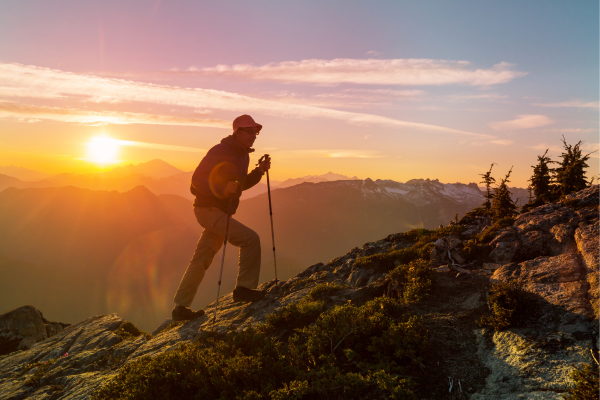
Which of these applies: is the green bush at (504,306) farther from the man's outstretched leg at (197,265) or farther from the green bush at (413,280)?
the man's outstretched leg at (197,265)

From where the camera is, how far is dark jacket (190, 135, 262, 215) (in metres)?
9.22

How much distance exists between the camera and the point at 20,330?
604 inches

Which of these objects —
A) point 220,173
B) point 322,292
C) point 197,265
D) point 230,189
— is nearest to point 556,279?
point 322,292

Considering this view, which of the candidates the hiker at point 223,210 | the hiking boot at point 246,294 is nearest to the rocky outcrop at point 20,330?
the hiker at point 223,210

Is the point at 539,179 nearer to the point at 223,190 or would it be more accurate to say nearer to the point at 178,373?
the point at 223,190

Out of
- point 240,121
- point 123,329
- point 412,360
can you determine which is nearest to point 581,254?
point 412,360

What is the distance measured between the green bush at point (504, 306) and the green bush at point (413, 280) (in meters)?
1.63

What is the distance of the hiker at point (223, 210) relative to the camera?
925 centimetres

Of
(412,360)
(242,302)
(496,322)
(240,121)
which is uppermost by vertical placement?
(240,121)

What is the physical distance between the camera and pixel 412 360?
4.84 m

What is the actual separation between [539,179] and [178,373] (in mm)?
20912

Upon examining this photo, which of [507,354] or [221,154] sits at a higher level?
[221,154]

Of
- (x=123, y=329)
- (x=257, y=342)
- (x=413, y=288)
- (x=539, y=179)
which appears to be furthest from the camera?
(x=539, y=179)

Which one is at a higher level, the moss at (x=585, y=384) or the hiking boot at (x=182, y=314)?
the moss at (x=585, y=384)
